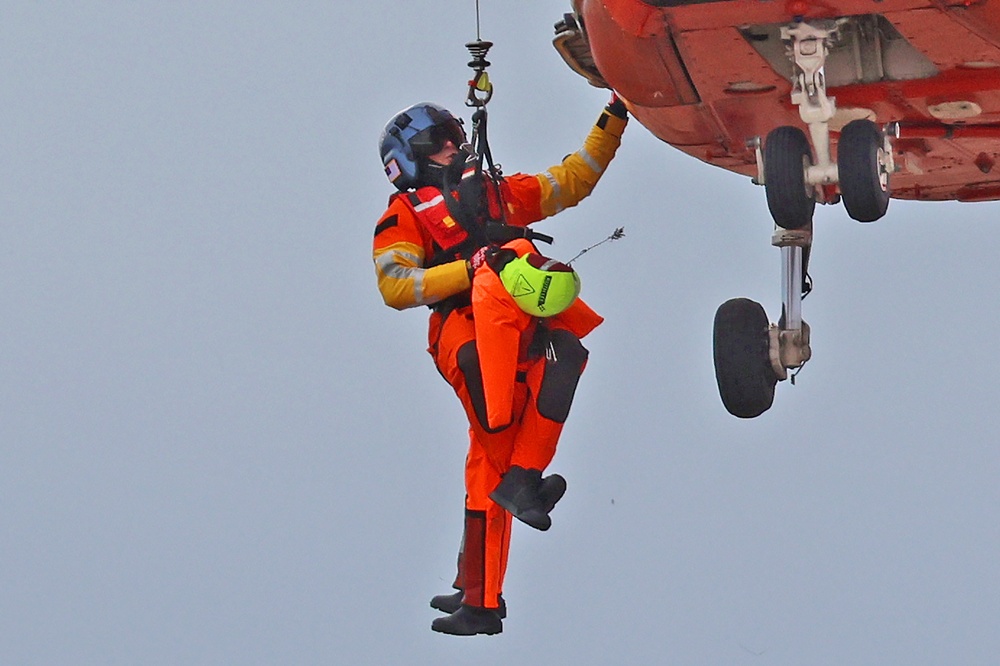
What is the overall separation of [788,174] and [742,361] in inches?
52.4

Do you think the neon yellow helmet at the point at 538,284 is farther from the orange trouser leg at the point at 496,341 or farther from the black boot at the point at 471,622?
the black boot at the point at 471,622

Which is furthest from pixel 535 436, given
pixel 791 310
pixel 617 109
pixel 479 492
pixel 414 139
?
pixel 617 109

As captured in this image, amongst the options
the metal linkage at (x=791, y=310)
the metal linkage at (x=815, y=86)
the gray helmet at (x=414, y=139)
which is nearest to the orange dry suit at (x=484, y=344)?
the gray helmet at (x=414, y=139)

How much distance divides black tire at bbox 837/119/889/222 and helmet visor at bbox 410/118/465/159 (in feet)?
6.52

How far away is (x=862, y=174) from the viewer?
363 inches

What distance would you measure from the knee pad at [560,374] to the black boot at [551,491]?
23 centimetres

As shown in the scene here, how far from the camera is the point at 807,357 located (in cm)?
1059

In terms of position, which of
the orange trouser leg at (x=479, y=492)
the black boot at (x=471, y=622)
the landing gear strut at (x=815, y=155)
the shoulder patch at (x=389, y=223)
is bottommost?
the black boot at (x=471, y=622)

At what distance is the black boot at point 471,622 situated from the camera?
10445mm

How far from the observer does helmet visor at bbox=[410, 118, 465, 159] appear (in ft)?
35.1

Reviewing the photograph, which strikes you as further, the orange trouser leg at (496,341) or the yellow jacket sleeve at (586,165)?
the yellow jacket sleeve at (586,165)

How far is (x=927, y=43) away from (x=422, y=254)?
2.43 meters

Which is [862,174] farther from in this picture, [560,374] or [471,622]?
[471,622]

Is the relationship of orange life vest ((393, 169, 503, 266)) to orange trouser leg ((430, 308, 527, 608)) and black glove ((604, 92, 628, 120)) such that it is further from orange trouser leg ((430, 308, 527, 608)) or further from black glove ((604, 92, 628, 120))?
black glove ((604, 92, 628, 120))
